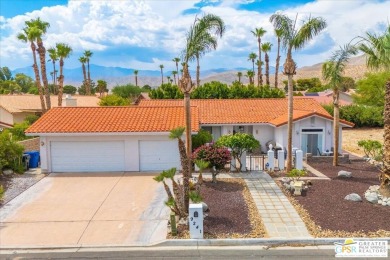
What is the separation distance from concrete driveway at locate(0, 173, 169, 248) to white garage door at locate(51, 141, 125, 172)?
172 cm

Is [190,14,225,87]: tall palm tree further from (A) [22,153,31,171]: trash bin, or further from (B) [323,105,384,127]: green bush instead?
(B) [323,105,384,127]: green bush

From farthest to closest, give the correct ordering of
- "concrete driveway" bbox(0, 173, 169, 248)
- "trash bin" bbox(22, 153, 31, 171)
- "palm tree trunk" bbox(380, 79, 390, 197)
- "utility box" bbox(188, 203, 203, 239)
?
"trash bin" bbox(22, 153, 31, 171), "palm tree trunk" bbox(380, 79, 390, 197), "concrete driveway" bbox(0, 173, 169, 248), "utility box" bbox(188, 203, 203, 239)

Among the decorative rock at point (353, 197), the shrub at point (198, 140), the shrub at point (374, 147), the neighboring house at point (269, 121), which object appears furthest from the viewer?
the neighboring house at point (269, 121)

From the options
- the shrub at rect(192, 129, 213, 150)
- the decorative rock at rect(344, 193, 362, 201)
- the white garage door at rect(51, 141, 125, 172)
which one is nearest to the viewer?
the decorative rock at rect(344, 193, 362, 201)

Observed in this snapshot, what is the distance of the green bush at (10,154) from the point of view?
19031 mm

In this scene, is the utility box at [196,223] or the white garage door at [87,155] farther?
the white garage door at [87,155]

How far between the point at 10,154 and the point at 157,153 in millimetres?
7949

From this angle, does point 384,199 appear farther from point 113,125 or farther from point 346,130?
point 346,130

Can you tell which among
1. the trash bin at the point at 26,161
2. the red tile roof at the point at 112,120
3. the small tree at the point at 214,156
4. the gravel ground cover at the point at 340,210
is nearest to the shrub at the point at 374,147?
the gravel ground cover at the point at 340,210

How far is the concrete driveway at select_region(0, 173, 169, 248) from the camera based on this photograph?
1145cm

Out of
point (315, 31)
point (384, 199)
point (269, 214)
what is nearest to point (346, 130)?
point (315, 31)

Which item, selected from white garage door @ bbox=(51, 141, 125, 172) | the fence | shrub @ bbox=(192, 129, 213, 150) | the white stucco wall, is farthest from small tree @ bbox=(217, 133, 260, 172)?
white garage door @ bbox=(51, 141, 125, 172)

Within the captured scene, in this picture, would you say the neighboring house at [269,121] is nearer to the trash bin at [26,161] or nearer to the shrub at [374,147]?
the shrub at [374,147]

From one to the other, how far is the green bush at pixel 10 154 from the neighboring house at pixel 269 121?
12653mm
